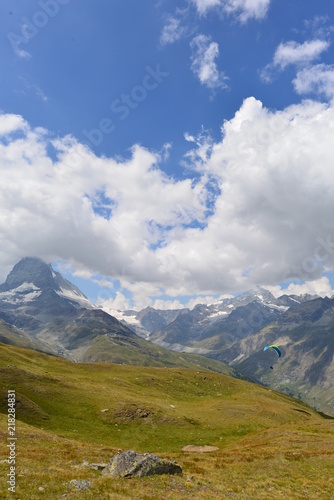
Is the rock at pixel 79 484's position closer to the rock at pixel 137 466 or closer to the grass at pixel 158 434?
the grass at pixel 158 434

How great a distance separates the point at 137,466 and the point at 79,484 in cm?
601

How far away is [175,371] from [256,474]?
292 feet

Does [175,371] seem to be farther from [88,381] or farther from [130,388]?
[88,381]

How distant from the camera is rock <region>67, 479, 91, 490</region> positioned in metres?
20.2

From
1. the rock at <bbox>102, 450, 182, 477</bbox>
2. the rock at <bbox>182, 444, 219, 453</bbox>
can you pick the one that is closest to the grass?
the rock at <bbox>102, 450, 182, 477</bbox>

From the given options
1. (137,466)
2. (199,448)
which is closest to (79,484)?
(137,466)

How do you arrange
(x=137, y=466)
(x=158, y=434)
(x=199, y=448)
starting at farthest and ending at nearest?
(x=158, y=434), (x=199, y=448), (x=137, y=466)

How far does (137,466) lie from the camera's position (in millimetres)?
25141

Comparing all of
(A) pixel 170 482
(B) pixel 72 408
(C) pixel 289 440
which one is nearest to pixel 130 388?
(B) pixel 72 408

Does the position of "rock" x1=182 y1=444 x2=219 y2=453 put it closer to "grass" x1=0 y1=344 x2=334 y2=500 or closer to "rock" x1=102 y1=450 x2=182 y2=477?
"grass" x1=0 y1=344 x2=334 y2=500

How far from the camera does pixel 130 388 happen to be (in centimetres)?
8750

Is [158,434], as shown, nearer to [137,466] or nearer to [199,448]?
[199,448]

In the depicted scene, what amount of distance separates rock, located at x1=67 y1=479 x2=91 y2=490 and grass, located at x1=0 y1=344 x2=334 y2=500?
556 millimetres

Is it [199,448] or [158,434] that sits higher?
[199,448]
